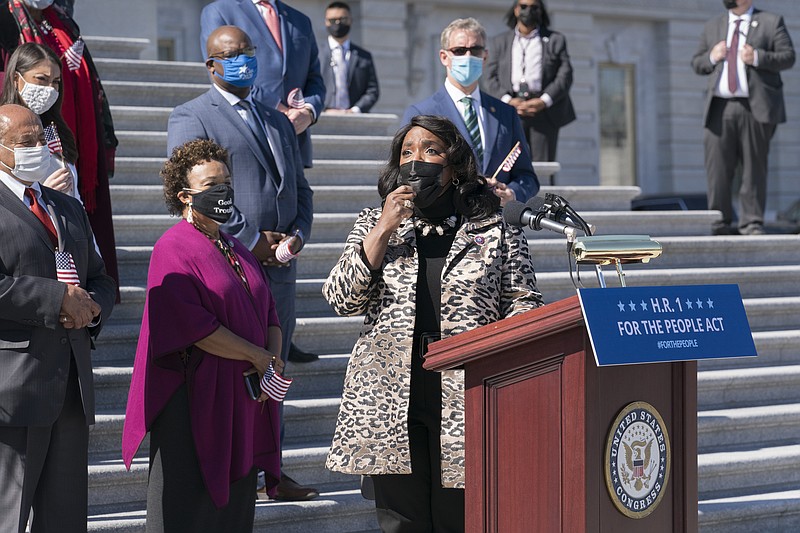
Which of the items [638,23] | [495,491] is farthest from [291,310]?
[638,23]

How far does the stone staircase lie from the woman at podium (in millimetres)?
552

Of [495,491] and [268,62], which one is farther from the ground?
[268,62]

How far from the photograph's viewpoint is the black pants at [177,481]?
4.46m

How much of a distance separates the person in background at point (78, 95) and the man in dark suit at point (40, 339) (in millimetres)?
1567

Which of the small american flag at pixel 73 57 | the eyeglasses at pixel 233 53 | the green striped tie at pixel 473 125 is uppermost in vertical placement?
the small american flag at pixel 73 57

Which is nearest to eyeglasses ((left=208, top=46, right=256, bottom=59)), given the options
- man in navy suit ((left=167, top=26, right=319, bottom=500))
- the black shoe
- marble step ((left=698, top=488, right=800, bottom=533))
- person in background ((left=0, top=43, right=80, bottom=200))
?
man in navy suit ((left=167, top=26, right=319, bottom=500))

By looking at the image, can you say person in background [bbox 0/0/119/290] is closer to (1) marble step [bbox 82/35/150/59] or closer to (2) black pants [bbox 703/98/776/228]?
(1) marble step [bbox 82/35/150/59]

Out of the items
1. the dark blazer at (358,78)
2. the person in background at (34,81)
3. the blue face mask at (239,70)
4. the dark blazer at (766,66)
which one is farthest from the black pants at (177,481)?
the dark blazer at (358,78)

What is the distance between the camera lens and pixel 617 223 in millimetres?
9266

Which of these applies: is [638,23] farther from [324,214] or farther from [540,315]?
[540,315]

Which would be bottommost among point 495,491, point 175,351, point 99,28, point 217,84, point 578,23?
point 495,491

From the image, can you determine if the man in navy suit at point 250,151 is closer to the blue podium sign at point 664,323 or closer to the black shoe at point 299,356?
the black shoe at point 299,356

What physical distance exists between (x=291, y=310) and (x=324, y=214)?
8.21 feet

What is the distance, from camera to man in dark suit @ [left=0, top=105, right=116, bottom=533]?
14.0 ft
